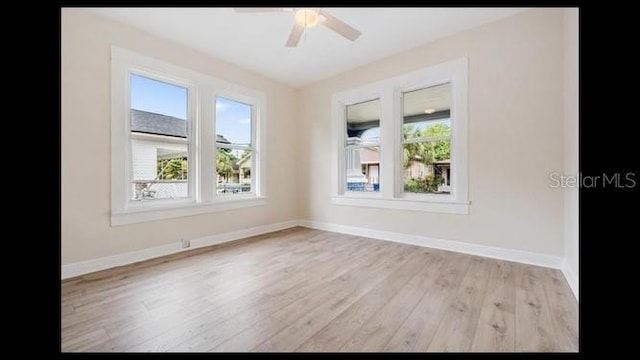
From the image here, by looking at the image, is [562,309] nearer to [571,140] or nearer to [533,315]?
[533,315]

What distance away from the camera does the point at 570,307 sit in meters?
1.99

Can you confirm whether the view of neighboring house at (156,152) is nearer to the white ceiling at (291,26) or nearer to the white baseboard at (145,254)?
the white baseboard at (145,254)

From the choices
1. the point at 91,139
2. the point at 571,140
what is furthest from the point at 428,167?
the point at 91,139

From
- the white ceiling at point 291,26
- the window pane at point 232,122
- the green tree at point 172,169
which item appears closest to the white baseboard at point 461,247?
the window pane at point 232,122

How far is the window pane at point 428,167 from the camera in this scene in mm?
3633

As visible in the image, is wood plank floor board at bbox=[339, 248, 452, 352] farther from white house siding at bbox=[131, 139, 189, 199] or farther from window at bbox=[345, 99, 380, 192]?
white house siding at bbox=[131, 139, 189, 199]

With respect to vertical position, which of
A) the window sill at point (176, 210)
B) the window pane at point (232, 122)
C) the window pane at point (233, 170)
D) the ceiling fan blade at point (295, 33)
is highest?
the ceiling fan blade at point (295, 33)

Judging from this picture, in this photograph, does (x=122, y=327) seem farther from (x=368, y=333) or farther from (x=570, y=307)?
(x=570, y=307)

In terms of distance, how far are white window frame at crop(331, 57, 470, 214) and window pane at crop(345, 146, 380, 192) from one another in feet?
0.40

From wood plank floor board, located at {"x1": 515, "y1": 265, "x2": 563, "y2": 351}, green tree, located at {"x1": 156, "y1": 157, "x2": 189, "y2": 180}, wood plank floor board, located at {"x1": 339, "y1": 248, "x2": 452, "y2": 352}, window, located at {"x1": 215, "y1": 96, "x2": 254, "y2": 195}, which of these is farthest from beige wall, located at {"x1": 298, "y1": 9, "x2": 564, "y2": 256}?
green tree, located at {"x1": 156, "y1": 157, "x2": 189, "y2": 180}

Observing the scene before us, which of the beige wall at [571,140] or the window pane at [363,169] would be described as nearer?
the beige wall at [571,140]

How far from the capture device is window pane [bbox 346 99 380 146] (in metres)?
4.38

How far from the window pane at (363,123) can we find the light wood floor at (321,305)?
202cm
